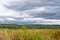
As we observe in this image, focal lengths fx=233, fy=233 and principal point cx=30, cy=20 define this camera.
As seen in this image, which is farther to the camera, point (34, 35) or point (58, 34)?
point (58, 34)

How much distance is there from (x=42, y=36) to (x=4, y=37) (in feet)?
5.38

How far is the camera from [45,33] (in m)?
10.7

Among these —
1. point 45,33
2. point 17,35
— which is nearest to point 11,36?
point 17,35

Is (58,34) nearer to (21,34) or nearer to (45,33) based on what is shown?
(45,33)

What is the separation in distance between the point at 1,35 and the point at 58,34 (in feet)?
8.55

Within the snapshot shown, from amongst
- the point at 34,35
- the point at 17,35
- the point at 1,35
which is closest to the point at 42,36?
the point at 34,35

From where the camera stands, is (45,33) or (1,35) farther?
(45,33)

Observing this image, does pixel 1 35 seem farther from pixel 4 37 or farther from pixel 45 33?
pixel 45 33

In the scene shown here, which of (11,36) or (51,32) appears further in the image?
(51,32)

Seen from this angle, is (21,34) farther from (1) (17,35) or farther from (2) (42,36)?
(2) (42,36)

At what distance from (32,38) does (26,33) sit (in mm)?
643

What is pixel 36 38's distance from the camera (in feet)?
31.9

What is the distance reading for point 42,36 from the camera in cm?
1005

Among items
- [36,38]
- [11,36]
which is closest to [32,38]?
[36,38]
